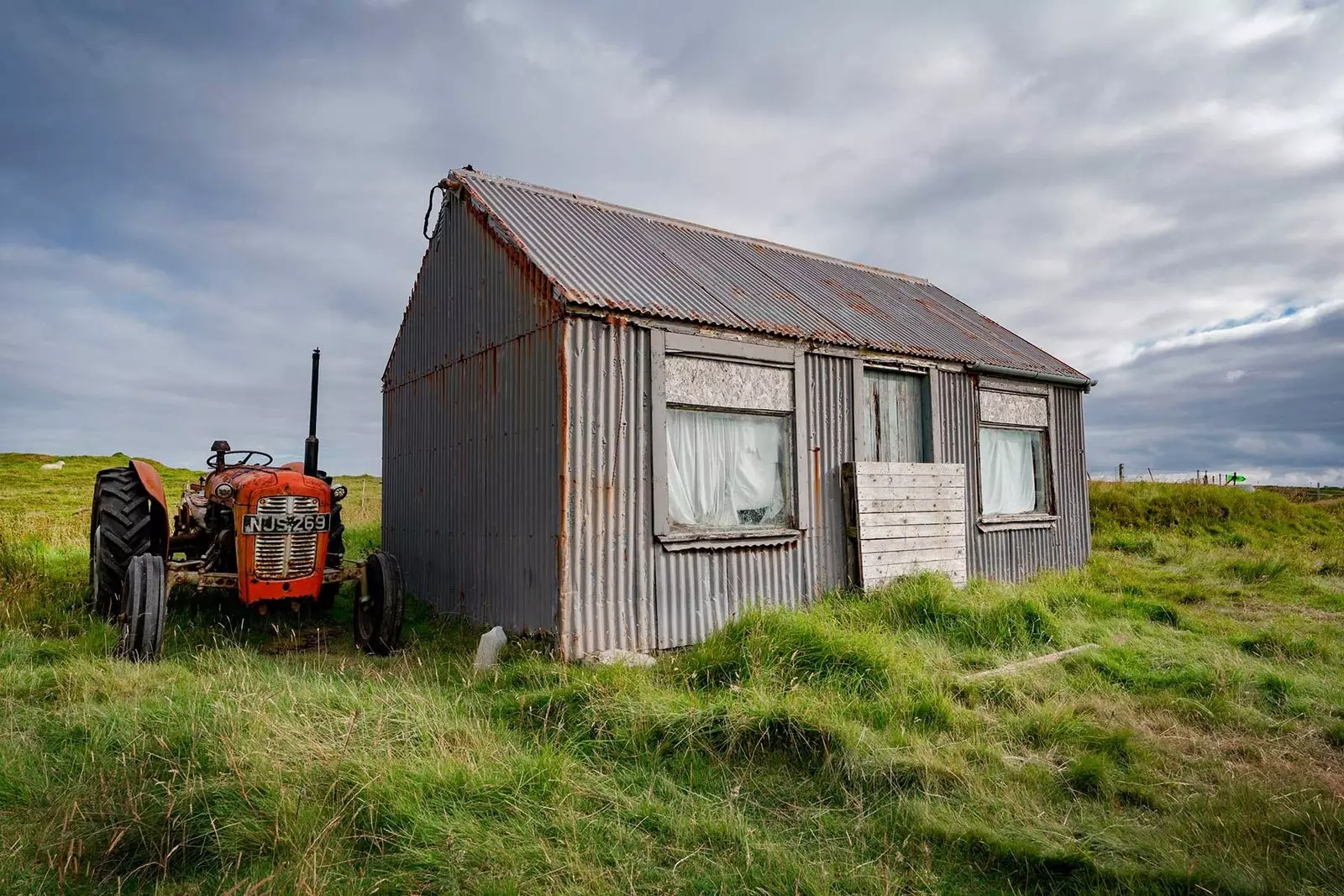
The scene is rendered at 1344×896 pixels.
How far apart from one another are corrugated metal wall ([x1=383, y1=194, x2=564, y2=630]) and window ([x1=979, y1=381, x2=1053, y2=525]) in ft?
21.2

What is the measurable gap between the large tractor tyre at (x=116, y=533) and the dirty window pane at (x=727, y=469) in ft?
17.4

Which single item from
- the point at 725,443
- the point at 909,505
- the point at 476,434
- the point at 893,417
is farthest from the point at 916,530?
the point at 476,434

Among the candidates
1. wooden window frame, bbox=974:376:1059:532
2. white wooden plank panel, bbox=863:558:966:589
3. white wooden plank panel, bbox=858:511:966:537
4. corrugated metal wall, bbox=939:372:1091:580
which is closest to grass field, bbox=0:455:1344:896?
white wooden plank panel, bbox=863:558:966:589

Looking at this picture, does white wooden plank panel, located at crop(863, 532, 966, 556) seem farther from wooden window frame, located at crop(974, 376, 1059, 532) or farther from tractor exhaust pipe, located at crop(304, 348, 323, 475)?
tractor exhaust pipe, located at crop(304, 348, 323, 475)

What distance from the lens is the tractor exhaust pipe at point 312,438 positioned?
8875 millimetres

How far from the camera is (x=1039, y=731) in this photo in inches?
204

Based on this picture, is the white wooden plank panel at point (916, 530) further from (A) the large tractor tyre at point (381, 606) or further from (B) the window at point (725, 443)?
(A) the large tractor tyre at point (381, 606)

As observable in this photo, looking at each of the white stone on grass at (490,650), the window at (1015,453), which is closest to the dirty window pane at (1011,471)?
the window at (1015,453)

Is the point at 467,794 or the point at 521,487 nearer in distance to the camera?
the point at 467,794

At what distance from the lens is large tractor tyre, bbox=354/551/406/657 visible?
24.8ft

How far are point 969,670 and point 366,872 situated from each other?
16.6 feet

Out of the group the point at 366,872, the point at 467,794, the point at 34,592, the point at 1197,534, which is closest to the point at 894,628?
the point at 467,794

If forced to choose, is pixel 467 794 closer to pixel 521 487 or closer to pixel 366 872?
pixel 366 872

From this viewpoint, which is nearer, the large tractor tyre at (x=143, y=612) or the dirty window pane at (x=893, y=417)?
the large tractor tyre at (x=143, y=612)
